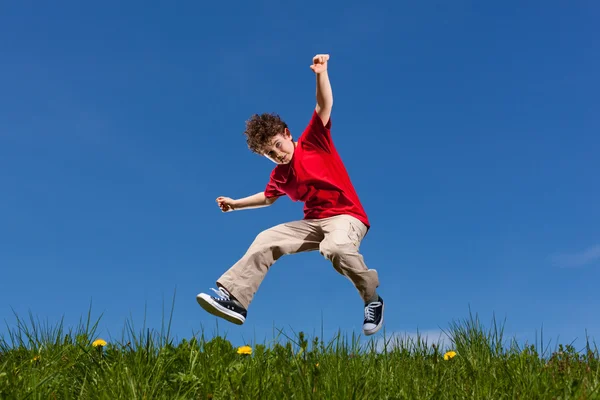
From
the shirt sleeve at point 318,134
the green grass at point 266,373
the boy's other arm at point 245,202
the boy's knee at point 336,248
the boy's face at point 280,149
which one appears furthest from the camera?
the boy's other arm at point 245,202

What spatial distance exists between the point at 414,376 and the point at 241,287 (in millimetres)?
2703

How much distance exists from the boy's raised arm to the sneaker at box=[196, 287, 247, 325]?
216cm

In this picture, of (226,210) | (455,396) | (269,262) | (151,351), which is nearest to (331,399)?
(455,396)

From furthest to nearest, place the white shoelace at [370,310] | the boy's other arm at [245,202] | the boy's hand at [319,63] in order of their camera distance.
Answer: the boy's other arm at [245,202], the white shoelace at [370,310], the boy's hand at [319,63]

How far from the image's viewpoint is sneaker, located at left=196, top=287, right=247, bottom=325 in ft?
19.6

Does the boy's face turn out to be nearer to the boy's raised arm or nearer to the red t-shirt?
the red t-shirt

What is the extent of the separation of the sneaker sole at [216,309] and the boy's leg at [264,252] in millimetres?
190

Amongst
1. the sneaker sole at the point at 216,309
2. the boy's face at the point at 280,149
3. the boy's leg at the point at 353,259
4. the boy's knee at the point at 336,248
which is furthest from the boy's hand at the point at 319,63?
the sneaker sole at the point at 216,309

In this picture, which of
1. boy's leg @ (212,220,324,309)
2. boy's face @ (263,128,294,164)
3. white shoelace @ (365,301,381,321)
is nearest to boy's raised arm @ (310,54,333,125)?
boy's face @ (263,128,294,164)

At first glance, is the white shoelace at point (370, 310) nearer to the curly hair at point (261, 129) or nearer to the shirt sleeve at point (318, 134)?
the shirt sleeve at point (318, 134)

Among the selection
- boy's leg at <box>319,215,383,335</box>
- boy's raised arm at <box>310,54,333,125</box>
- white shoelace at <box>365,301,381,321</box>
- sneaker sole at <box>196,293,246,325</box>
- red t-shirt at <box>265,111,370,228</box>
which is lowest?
sneaker sole at <box>196,293,246,325</box>

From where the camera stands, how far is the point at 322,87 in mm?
5965

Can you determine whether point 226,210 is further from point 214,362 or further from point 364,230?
point 214,362

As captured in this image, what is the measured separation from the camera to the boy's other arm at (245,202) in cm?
752
